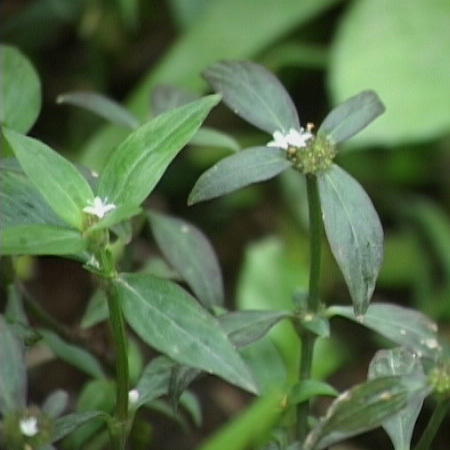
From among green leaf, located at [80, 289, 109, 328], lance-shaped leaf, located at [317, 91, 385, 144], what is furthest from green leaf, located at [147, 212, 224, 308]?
lance-shaped leaf, located at [317, 91, 385, 144]

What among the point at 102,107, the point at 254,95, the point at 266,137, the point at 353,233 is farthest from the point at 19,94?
the point at 266,137

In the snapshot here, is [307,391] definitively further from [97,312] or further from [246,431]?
[246,431]

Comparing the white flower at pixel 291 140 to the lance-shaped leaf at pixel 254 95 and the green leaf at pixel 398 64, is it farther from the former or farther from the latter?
the green leaf at pixel 398 64

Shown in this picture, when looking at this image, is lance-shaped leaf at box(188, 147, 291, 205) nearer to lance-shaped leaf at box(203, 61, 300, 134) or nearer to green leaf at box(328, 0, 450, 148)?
lance-shaped leaf at box(203, 61, 300, 134)

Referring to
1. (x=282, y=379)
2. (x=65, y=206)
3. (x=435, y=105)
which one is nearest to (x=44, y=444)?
(x=65, y=206)

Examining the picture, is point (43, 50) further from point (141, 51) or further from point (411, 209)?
point (411, 209)

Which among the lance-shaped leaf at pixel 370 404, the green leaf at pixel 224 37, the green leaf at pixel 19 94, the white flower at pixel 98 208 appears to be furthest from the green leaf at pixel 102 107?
the green leaf at pixel 224 37
